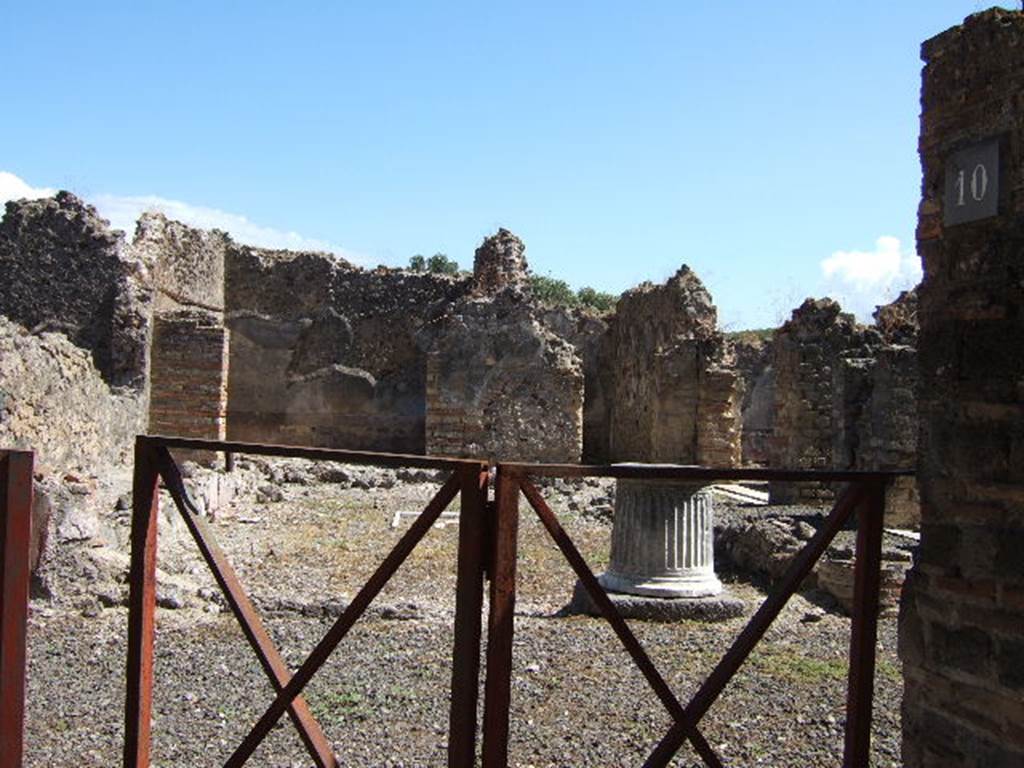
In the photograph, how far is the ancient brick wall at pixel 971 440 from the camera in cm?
258

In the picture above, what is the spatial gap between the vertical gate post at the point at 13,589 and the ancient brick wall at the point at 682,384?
13.4 meters

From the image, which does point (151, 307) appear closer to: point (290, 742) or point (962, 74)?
point (290, 742)

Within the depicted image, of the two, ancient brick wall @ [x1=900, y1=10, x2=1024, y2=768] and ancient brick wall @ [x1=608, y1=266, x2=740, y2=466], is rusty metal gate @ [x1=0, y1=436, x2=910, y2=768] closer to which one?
ancient brick wall @ [x1=900, y1=10, x2=1024, y2=768]

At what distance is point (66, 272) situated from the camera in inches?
548

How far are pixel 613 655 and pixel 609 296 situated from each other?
3728 centimetres

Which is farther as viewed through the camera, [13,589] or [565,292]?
[565,292]

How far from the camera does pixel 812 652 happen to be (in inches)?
243

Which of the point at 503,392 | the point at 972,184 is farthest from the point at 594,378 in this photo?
the point at 972,184

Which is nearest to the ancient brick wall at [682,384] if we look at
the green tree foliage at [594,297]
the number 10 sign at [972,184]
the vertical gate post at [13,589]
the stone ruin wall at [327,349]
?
the stone ruin wall at [327,349]

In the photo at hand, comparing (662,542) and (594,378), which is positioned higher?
(594,378)

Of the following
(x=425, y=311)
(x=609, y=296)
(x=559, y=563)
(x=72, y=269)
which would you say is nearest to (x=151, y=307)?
(x=72, y=269)

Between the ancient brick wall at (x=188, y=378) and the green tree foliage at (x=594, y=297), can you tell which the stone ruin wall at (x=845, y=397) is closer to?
the ancient brick wall at (x=188, y=378)

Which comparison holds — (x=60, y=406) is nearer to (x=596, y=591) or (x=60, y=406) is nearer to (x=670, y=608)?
(x=670, y=608)

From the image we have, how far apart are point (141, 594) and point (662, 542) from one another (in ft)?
16.4
